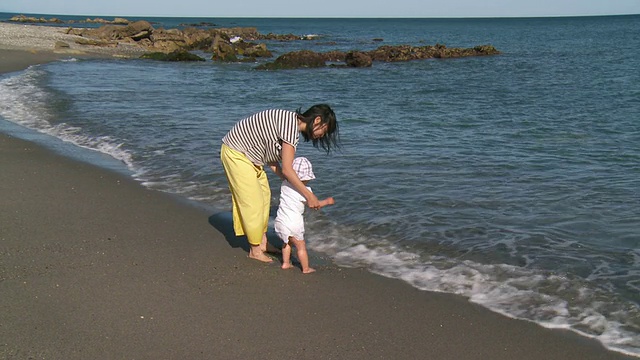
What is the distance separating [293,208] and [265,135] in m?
0.63

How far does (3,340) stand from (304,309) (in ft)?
6.08

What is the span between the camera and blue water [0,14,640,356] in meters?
4.98

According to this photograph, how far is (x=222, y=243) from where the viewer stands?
574 centimetres

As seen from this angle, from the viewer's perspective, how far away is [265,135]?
502 cm

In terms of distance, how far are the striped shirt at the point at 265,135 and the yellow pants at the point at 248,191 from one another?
0.07 m

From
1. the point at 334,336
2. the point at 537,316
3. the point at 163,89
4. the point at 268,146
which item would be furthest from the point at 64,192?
the point at 163,89

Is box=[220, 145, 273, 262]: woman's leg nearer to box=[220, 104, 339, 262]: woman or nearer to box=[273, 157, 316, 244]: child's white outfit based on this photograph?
box=[220, 104, 339, 262]: woman

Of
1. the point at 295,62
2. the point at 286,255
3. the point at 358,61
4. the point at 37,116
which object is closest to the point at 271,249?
the point at 286,255

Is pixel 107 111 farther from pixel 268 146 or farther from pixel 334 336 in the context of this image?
pixel 334 336

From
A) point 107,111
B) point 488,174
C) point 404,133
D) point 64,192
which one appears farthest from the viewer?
point 107,111

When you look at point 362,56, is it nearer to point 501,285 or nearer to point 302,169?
point 302,169

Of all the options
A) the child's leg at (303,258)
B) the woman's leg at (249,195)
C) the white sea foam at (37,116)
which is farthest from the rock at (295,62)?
the child's leg at (303,258)

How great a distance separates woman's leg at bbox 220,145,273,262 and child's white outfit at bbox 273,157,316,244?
0.80ft

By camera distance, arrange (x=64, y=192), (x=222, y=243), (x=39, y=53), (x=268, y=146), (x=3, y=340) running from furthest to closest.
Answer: (x=39, y=53)
(x=64, y=192)
(x=222, y=243)
(x=268, y=146)
(x=3, y=340)
